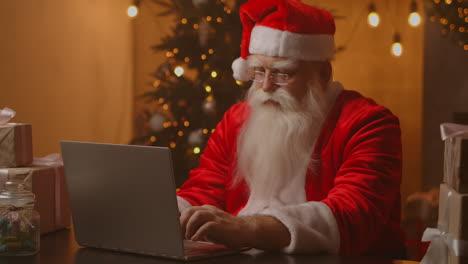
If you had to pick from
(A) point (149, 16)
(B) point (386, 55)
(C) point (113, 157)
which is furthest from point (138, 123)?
(C) point (113, 157)

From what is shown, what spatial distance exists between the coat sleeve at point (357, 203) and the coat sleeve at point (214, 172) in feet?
1.54

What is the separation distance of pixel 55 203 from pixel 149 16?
12.1ft

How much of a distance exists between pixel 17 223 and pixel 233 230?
1.61ft

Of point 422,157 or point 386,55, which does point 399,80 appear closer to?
point 386,55

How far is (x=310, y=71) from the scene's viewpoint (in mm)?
2408

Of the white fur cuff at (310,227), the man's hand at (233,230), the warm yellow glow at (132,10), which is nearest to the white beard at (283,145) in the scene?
the white fur cuff at (310,227)

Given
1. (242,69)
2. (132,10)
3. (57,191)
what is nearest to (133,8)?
(132,10)

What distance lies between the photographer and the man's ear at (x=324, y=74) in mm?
2449

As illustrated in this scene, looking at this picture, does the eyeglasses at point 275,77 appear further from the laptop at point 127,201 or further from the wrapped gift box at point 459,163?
the wrapped gift box at point 459,163

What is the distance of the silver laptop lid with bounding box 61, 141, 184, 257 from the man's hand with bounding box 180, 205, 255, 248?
4.8 inches

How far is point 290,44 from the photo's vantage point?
92.7 inches

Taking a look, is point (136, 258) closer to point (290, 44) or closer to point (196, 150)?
point (290, 44)

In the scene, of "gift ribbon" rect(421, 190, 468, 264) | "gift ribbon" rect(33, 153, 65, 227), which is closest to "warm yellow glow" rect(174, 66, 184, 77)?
"gift ribbon" rect(33, 153, 65, 227)

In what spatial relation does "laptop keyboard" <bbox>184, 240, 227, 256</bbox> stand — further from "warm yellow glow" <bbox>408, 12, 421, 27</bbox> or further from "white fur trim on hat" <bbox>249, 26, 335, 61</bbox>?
"warm yellow glow" <bbox>408, 12, 421, 27</bbox>
